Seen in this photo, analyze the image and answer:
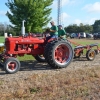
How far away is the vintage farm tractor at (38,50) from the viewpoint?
9523 millimetres

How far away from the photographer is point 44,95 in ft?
19.6

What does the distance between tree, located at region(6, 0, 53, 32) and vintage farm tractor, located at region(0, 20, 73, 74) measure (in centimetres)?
2253

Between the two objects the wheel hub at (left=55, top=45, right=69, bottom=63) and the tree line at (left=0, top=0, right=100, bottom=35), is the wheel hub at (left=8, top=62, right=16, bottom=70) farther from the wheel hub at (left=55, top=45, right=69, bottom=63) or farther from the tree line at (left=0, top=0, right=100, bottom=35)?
the tree line at (left=0, top=0, right=100, bottom=35)

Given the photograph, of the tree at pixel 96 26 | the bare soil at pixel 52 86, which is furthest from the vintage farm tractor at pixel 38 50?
the tree at pixel 96 26

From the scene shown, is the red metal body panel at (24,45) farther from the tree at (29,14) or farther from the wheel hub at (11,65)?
the tree at (29,14)

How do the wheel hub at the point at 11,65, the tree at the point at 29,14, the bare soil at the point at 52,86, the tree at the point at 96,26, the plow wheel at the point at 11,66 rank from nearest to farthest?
the bare soil at the point at 52,86 < the plow wheel at the point at 11,66 < the wheel hub at the point at 11,65 < the tree at the point at 29,14 < the tree at the point at 96,26

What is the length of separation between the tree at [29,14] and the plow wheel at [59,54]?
73.9 ft

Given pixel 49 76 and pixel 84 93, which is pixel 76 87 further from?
pixel 49 76

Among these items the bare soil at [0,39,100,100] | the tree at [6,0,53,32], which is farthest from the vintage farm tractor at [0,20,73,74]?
the tree at [6,0,53,32]

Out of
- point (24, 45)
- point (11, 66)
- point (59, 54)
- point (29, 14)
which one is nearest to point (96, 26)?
point (29, 14)

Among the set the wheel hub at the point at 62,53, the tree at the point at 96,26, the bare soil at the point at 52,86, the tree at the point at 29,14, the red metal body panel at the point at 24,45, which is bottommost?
the bare soil at the point at 52,86

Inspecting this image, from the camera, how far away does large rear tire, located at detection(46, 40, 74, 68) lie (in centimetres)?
960

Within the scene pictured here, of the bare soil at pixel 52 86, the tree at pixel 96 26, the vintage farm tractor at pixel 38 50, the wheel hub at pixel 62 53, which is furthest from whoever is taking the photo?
the tree at pixel 96 26

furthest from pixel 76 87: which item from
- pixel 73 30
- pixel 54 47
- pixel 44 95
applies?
pixel 73 30
